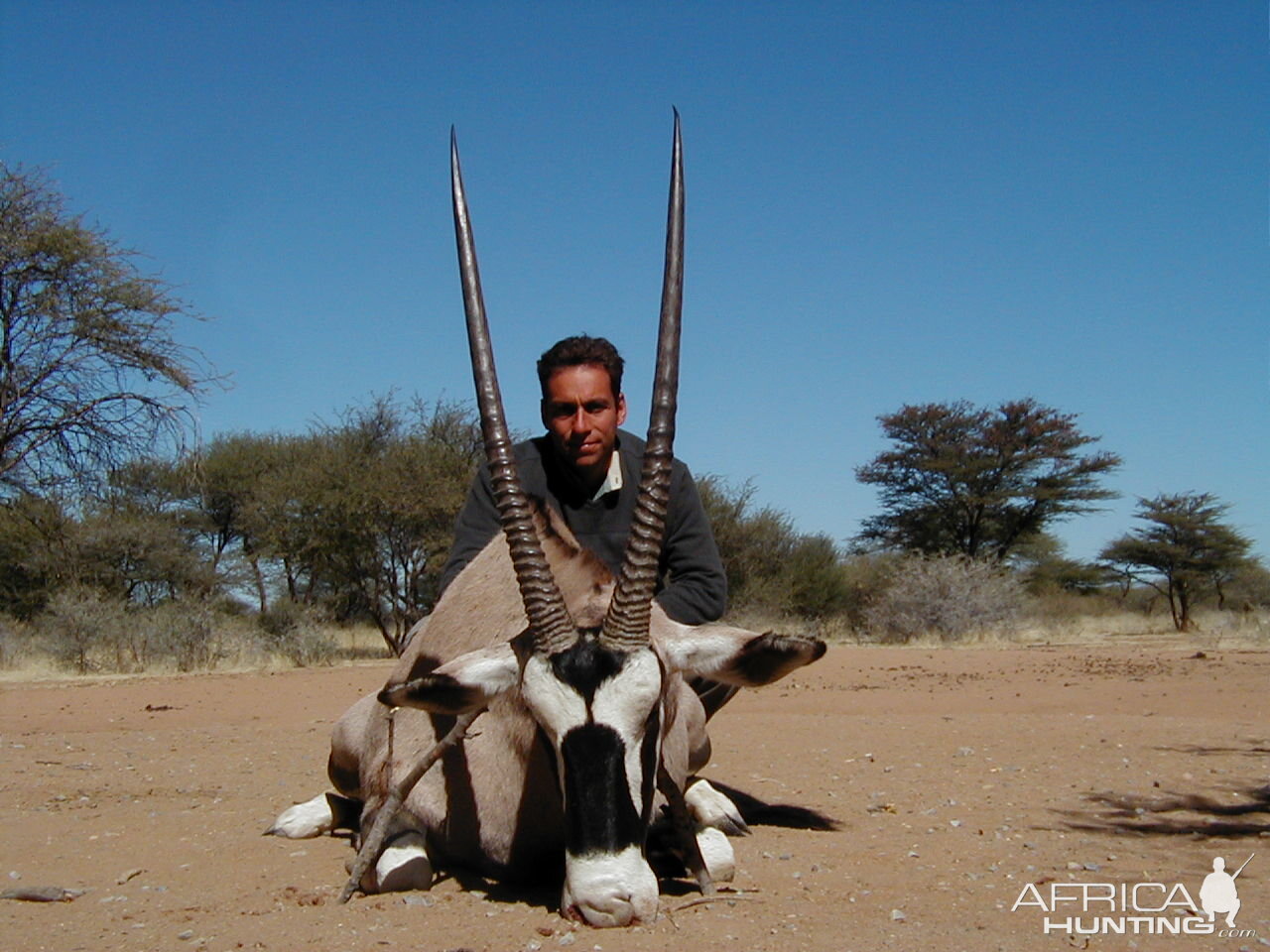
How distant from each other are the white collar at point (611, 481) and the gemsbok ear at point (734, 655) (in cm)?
110

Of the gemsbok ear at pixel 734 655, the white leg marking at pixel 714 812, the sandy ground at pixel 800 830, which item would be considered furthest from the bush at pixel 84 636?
the gemsbok ear at pixel 734 655

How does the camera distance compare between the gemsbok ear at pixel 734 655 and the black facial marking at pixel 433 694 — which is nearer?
the black facial marking at pixel 433 694

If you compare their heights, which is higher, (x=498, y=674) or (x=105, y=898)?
(x=498, y=674)

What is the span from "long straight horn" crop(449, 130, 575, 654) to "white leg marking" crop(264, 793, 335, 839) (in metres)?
1.75

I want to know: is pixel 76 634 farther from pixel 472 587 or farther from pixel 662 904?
pixel 662 904

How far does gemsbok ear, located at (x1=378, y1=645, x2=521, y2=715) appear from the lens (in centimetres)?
362

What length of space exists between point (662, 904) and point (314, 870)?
1410 mm

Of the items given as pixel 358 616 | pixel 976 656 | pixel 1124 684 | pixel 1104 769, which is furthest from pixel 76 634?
pixel 1104 769

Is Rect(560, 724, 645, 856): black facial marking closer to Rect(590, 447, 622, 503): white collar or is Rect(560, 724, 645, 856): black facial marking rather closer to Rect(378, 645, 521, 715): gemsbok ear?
Rect(378, 645, 521, 715): gemsbok ear

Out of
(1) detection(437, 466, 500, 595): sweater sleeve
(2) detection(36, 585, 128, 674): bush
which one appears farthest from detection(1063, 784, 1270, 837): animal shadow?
(2) detection(36, 585, 128, 674): bush

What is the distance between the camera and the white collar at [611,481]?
487 cm

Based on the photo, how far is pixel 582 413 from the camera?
184 inches

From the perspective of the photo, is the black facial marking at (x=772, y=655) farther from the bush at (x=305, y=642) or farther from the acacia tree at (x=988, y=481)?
the acacia tree at (x=988, y=481)

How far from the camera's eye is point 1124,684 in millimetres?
10992
